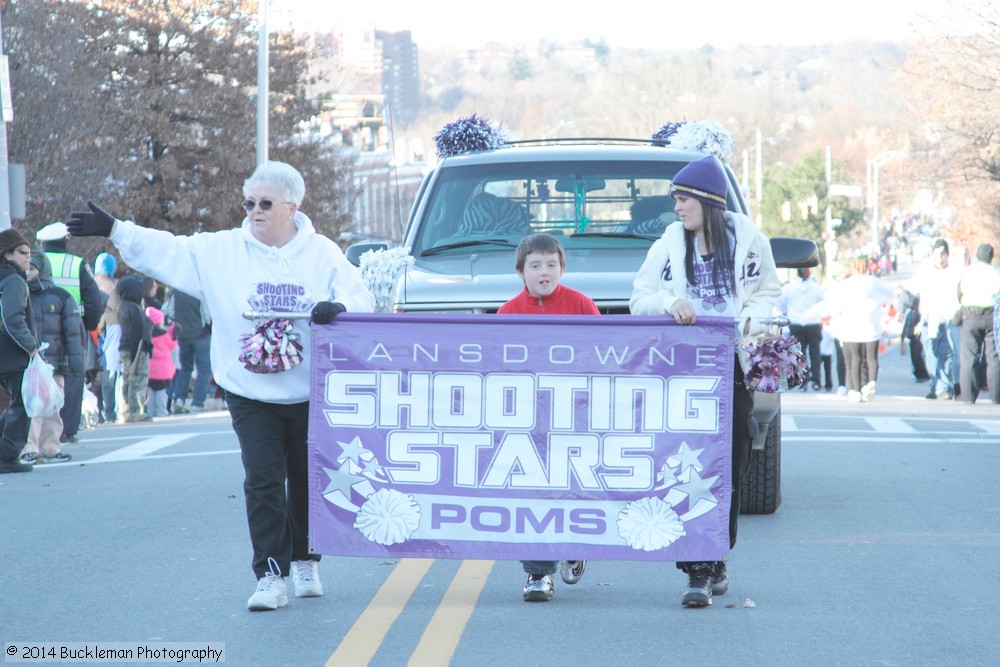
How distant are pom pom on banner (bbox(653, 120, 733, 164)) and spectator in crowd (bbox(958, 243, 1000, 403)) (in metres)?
8.67

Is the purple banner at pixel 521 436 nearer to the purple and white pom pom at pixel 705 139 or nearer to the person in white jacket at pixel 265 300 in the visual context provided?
the person in white jacket at pixel 265 300

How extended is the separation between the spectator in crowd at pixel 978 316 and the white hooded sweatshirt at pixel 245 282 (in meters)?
13.1

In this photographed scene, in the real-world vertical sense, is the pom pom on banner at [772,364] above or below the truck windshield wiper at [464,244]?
below

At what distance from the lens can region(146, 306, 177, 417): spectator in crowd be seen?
18844mm

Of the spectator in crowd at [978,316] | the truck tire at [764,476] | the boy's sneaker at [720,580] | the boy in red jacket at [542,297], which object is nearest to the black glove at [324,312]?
the boy in red jacket at [542,297]

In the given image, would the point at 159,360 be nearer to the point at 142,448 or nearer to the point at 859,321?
the point at 142,448

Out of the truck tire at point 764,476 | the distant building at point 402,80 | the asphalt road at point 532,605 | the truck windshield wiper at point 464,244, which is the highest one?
the distant building at point 402,80

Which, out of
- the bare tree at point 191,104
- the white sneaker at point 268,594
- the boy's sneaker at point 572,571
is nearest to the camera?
the white sneaker at point 268,594

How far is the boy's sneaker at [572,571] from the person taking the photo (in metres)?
7.28

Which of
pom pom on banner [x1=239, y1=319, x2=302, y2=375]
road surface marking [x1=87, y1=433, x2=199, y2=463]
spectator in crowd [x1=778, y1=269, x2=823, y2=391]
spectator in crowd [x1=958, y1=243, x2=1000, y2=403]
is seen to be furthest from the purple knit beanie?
spectator in crowd [x1=778, y1=269, x2=823, y2=391]

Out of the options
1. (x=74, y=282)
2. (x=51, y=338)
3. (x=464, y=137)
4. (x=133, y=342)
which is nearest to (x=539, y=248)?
(x=464, y=137)

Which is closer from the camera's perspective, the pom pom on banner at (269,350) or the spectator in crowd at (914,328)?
the pom pom on banner at (269,350)

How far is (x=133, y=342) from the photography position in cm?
1756

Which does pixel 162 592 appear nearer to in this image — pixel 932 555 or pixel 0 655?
pixel 0 655
